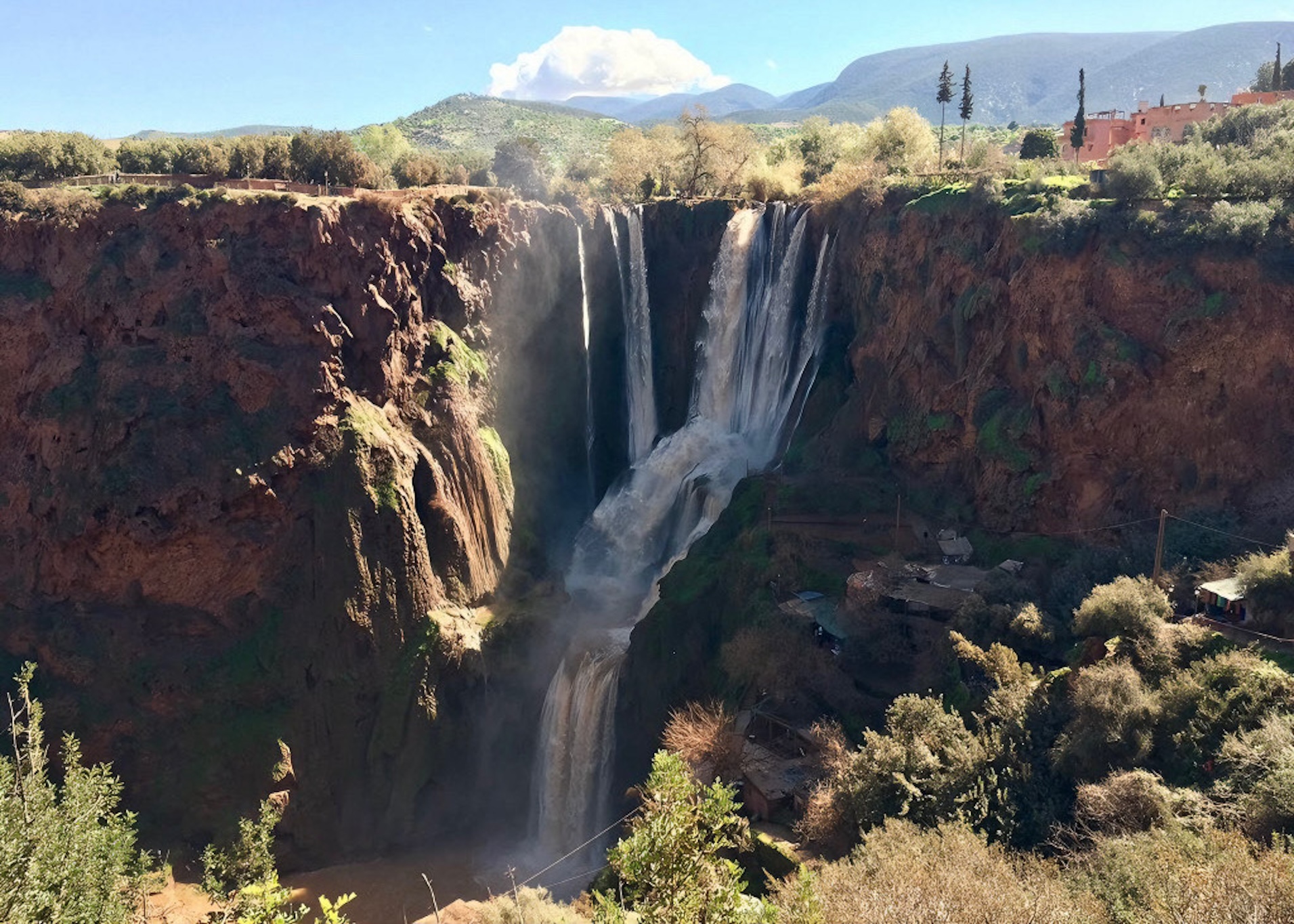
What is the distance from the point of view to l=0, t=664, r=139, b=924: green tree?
11.0 m

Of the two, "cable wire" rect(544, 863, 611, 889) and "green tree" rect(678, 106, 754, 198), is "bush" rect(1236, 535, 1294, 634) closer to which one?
"cable wire" rect(544, 863, 611, 889)

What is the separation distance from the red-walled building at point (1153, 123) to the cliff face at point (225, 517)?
112 ft

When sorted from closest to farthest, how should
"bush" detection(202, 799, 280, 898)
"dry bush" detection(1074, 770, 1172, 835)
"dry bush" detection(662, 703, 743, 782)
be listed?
"dry bush" detection(1074, 770, 1172, 835), "bush" detection(202, 799, 280, 898), "dry bush" detection(662, 703, 743, 782)

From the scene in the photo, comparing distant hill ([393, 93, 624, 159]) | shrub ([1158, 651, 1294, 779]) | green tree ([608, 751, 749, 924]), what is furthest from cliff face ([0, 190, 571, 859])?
distant hill ([393, 93, 624, 159])

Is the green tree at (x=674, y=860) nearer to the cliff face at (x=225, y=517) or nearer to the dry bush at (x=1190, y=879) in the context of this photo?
the dry bush at (x=1190, y=879)

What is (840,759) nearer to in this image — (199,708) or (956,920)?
(956,920)

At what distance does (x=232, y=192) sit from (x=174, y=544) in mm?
12983

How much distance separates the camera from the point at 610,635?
3378cm

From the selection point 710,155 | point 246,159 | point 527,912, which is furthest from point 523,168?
point 527,912

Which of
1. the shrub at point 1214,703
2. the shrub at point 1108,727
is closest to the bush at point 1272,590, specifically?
the shrub at point 1214,703

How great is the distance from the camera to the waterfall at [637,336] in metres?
43.8

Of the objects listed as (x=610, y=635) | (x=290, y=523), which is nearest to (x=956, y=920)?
(x=610, y=635)

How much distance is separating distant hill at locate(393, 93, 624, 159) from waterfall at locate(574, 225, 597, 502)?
50804 millimetres

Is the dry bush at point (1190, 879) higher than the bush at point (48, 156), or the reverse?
→ the bush at point (48, 156)
